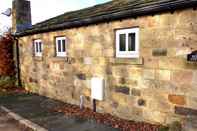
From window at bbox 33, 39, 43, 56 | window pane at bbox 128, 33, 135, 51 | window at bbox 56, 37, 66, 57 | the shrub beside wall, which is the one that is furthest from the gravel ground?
the shrub beside wall

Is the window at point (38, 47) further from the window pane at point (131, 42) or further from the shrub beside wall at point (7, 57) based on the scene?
the window pane at point (131, 42)

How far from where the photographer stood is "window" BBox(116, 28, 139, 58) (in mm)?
6969

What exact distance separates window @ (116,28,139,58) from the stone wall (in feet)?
0.54

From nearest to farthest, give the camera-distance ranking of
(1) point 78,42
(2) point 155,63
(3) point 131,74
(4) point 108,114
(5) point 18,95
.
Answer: (2) point 155,63 → (3) point 131,74 → (4) point 108,114 → (1) point 78,42 → (5) point 18,95

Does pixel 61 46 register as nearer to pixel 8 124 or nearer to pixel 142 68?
pixel 8 124

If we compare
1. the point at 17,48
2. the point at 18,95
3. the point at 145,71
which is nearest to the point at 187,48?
the point at 145,71

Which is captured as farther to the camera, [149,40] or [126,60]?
[126,60]

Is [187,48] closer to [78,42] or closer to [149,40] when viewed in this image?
[149,40]

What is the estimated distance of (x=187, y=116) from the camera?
219 inches

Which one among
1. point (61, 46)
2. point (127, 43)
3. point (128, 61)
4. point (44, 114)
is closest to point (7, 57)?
point (61, 46)

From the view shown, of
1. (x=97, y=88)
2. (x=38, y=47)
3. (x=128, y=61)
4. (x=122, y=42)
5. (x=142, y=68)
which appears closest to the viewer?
(x=142, y=68)

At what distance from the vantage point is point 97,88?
8133 mm

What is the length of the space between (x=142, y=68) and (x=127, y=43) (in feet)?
3.15

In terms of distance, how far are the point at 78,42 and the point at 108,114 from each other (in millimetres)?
2971
